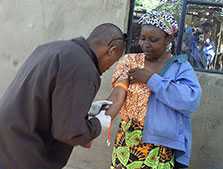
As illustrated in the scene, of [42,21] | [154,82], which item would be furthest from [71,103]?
[42,21]

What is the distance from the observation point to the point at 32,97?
2.41 meters

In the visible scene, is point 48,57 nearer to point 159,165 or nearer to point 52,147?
point 52,147

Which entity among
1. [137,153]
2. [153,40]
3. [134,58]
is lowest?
[137,153]

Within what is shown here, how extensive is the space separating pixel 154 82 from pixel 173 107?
194mm

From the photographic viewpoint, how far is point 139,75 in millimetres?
3318

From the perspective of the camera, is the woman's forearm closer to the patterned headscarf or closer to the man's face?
the patterned headscarf

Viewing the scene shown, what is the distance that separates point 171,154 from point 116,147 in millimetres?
369

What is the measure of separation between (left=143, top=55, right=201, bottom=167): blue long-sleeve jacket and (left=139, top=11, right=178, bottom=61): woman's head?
0.51 ft

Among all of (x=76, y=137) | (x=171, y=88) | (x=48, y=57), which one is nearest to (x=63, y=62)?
(x=48, y=57)

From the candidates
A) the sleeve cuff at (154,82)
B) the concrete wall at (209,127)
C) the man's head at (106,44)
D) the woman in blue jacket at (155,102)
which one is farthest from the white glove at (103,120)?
the concrete wall at (209,127)

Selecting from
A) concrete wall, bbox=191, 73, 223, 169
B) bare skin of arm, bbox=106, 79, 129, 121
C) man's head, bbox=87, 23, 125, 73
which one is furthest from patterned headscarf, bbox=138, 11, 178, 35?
concrete wall, bbox=191, 73, 223, 169

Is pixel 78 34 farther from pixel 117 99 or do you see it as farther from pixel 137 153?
pixel 137 153

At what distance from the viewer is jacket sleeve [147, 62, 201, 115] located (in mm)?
3201

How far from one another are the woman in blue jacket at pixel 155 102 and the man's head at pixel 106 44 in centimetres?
72
